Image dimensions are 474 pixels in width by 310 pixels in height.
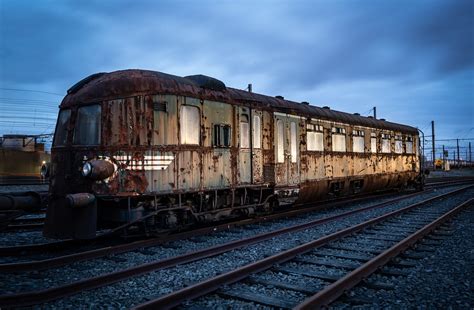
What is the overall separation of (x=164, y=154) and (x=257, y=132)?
3614 mm

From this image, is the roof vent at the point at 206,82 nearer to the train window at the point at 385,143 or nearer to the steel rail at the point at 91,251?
the steel rail at the point at 91,251

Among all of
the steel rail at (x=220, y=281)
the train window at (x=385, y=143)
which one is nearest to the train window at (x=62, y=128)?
the steel rail at (x=220, y=281)

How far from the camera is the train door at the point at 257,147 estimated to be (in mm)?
11234

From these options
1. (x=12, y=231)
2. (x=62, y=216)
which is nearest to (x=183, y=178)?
(x=62, y=216)

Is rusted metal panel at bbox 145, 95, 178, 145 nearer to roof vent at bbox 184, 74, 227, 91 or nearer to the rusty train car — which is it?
the rusty train car

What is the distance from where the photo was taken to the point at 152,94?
858 cm

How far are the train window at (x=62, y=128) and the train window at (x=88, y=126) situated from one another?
0.35 m

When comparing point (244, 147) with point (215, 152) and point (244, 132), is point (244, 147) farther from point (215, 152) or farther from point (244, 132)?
point (215, 152)

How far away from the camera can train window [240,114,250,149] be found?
10.9 m

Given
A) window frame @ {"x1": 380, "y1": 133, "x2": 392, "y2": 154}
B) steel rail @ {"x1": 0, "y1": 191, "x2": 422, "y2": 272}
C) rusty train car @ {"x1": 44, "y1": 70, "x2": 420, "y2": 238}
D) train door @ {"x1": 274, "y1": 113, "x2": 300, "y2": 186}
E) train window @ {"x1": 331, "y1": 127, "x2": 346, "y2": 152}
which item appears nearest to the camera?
steel rail @ {"x1": 0, "y1": 191, "x2": 422, "y2": 272}

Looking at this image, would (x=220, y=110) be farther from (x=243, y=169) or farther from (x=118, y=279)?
(x=118, y=279)

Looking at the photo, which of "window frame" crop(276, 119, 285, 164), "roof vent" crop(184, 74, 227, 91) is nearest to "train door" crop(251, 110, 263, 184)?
"window frame" crop(276, 119, 285, 164)

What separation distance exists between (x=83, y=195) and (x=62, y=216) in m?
0.63

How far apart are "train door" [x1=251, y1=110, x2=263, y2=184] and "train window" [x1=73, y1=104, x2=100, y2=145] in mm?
4509
